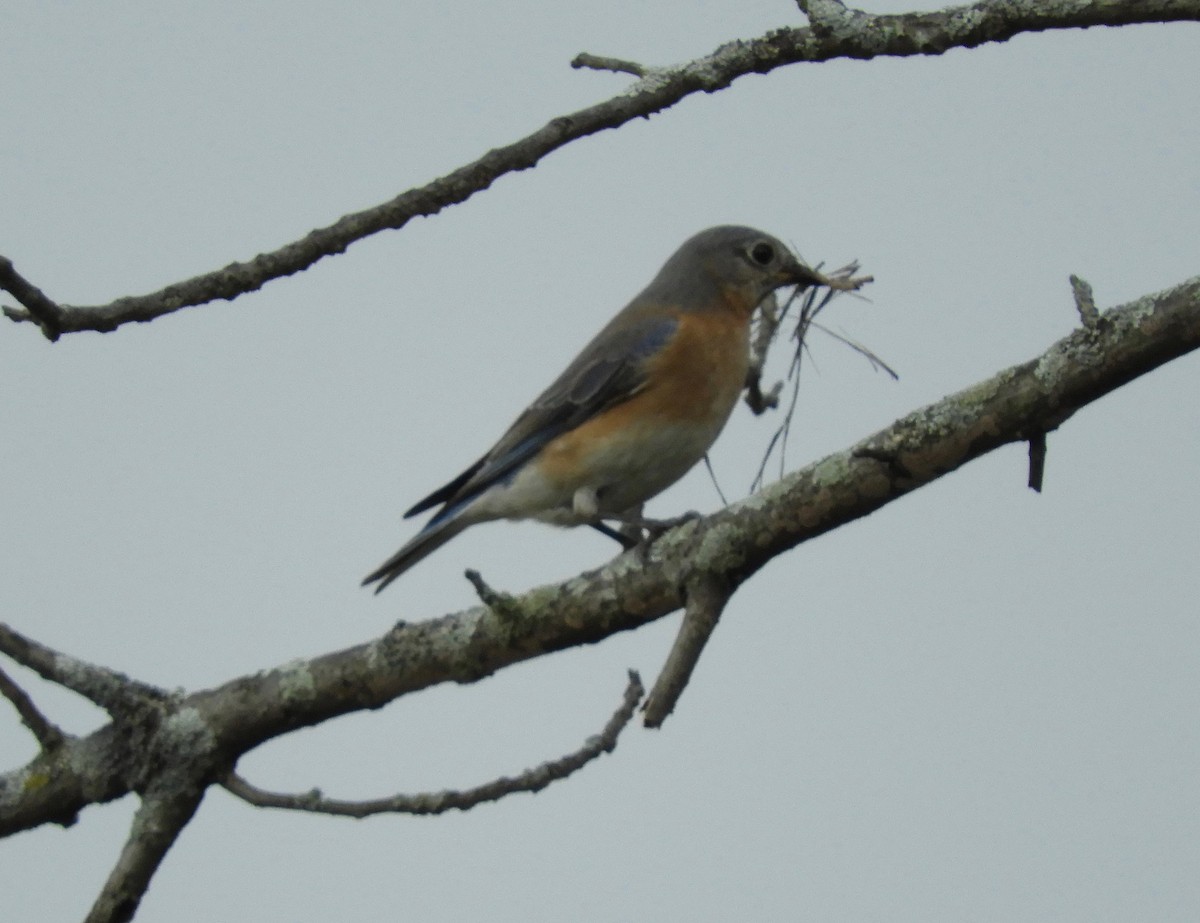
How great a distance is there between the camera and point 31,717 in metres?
4.50

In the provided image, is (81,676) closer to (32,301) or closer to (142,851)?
(142,851)

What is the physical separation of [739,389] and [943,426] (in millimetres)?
3051

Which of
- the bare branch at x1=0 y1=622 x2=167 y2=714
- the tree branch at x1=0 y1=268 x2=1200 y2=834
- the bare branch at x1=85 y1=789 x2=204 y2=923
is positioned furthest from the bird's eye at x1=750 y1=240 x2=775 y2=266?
the bare branch at x1=85 y1=789 x2=204 y2=923

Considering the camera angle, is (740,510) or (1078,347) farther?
(740,510)

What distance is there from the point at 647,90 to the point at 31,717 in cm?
254

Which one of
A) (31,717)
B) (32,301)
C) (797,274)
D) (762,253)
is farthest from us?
(762,253)

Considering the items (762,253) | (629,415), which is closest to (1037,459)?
(629,415)

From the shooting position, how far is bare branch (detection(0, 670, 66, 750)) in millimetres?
4207

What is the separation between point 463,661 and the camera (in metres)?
4.74

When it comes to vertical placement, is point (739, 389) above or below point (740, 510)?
above

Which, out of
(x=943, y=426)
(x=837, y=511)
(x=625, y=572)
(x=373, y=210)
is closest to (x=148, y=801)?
(x=625, y=572)

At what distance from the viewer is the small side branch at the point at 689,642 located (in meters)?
3.84

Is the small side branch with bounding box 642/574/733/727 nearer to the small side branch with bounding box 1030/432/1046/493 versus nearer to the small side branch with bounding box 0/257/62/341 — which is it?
the small side branch with bounding box 1030/432/1046/493

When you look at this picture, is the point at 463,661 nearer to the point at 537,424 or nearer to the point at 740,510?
the point at 740,510
